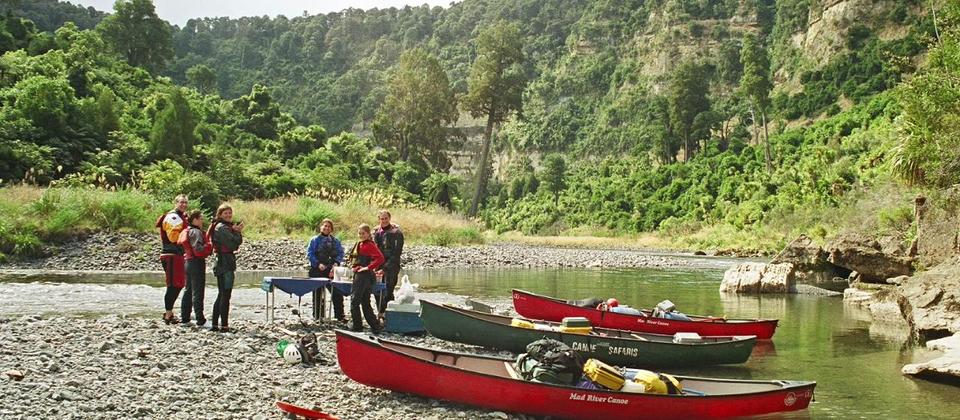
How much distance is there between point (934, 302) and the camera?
51.1 feet

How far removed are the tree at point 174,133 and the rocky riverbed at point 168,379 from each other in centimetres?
2805

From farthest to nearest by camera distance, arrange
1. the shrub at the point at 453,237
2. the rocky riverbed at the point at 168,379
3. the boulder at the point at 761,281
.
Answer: the shrub at the point at 453,237
the boulder at the point at 761,281
the rocky riverbed at the point at 168,379

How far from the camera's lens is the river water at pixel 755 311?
1120 cm

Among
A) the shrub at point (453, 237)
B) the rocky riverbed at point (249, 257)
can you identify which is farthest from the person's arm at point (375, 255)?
the shrub at point (453, 237)

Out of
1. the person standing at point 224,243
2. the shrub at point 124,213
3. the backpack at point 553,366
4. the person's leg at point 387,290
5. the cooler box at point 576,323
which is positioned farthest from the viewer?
the shrub at point 124,213

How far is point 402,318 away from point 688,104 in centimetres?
7943

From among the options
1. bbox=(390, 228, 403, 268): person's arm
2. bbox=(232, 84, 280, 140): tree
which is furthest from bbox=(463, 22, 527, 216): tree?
bbox=(390, 228, 403, 268): person's arm

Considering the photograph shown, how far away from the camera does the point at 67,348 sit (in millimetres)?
10500

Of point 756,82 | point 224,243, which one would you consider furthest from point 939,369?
point 756,82

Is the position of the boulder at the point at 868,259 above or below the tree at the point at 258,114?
below

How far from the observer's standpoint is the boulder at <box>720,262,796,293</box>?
2559cm

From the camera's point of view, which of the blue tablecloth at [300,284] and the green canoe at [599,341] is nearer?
the green canoe at [599,341]

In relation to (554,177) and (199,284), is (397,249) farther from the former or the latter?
(554,177)

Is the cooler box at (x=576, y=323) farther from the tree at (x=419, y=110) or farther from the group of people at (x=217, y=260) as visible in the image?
the tree at (x=419, y=110)
